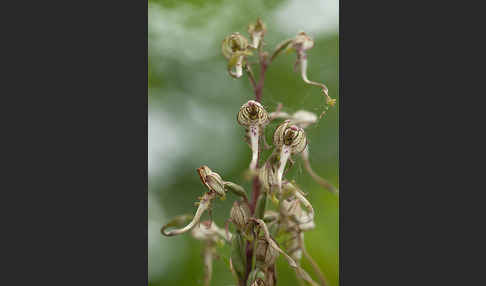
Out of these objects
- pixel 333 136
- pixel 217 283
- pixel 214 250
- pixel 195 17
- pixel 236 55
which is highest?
pixel 195 17

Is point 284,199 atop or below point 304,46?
below

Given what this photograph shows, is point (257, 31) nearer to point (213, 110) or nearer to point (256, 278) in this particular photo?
point (256, 278)

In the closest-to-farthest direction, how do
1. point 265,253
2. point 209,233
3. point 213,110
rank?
1. point 265,253
2. point 209,233
3. point 213,110

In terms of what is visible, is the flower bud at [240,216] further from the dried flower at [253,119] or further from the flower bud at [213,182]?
the dried flower at [253,119]

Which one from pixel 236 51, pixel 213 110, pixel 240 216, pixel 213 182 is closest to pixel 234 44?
pixel 236 51

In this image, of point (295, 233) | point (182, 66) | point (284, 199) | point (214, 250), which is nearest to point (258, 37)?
point (284, 199)

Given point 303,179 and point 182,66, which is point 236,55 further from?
point 182,66
